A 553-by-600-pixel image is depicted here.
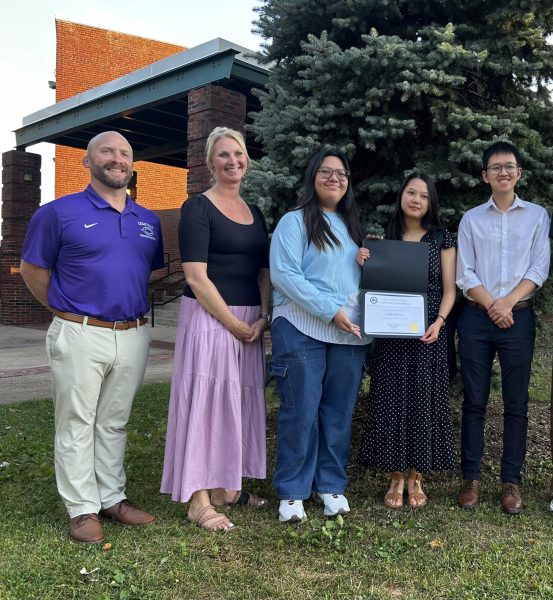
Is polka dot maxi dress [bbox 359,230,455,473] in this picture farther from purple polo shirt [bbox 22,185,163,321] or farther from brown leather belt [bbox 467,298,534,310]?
purple polo shirt [bbox 22,185,163,321]

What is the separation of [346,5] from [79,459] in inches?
141

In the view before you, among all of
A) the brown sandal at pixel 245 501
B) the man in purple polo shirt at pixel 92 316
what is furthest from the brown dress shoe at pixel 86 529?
the brown sandal at pixel 245 501

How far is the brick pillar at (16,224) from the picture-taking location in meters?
15.6

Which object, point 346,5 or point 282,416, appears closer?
point 282,416

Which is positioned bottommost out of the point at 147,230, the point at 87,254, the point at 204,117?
the point at 87,254

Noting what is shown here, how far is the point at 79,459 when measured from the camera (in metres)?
3.15

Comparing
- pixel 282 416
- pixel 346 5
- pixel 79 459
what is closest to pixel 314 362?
pixel 282 416

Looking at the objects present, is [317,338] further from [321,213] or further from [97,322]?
[97,322]

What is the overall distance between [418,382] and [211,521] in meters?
1.40

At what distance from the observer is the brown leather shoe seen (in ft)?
10.9

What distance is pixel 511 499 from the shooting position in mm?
3500

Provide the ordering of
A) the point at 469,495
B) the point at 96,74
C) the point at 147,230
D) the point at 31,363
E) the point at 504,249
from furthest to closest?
1. the point at 96,74
2. the point at 31,363
3. the point at 469,495
4. the point at 504,249
5. the point at 147,230

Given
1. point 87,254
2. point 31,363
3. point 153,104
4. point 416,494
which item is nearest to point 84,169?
point 153,104

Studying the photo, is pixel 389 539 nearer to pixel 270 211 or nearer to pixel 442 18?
pixel 270 211
